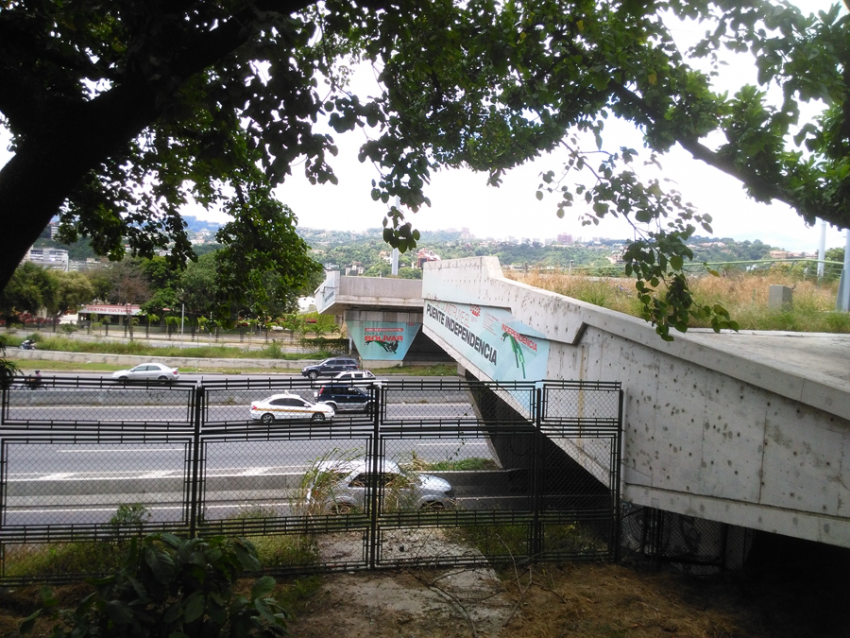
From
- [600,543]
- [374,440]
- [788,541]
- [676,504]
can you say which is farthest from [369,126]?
[788,541]

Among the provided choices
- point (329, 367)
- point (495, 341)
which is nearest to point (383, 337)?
point (329, 367)

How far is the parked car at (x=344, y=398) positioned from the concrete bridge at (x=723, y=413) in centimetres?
297

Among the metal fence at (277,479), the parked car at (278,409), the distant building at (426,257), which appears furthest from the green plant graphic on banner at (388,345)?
the parked car at (278,409)

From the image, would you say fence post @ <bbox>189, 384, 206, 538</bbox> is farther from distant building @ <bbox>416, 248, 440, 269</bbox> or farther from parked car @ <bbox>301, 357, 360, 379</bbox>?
parked car @ <bbox>301, 357, 360, 379</bbox>

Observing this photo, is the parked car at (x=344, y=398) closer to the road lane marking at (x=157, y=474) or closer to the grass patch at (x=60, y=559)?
the road lane marking at (x=157, y=474)

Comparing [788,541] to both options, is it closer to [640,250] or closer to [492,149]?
[640,250]

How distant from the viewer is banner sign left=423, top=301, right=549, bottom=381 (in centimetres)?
973

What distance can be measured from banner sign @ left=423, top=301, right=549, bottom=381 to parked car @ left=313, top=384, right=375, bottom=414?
3716mm

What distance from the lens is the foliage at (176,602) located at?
138 inches

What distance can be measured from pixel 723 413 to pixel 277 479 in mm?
4555

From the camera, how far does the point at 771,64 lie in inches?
208

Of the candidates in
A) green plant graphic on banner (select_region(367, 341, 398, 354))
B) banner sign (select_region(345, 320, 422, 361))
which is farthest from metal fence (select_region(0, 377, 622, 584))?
green plant graphic on banner (select_region(367, 341, 398, 354))

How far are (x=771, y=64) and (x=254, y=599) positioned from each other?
19.3ft

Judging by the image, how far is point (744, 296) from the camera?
1067cm
